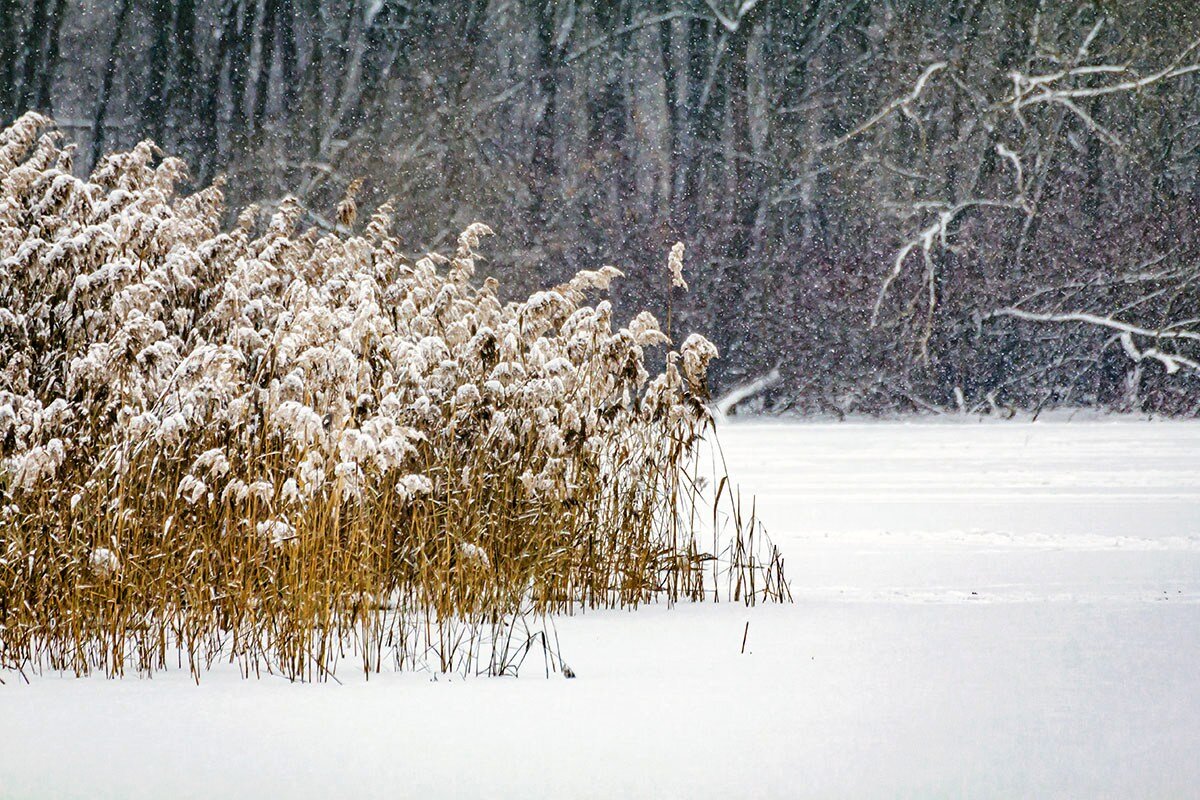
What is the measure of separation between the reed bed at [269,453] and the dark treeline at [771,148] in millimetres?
7980

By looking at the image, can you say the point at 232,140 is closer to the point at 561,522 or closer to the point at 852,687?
the point at 561,522

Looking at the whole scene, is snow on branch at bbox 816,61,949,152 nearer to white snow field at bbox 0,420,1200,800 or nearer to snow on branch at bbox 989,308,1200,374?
snow on branch at bbox 989,308,1200,374

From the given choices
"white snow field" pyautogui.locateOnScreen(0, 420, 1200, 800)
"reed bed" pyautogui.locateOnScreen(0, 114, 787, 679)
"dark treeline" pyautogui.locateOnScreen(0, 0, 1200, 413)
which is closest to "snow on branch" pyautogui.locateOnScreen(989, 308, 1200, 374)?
"dark treeline" pyautogui.locateOnScreen(0, 0, 1200, 413)

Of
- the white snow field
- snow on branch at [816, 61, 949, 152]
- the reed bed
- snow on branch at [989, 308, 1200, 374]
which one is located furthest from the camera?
snow on branch at [816, 61, 949, 152]

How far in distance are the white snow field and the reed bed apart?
14cm

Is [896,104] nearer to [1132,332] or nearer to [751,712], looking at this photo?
[1132,332]

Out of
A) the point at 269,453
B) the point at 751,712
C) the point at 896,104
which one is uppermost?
the point at 896,104

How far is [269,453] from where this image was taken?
2473 mm

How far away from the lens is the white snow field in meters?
1.84

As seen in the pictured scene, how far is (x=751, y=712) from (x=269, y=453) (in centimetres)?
100

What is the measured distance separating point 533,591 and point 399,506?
388 mm

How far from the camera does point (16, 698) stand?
7.52 feet

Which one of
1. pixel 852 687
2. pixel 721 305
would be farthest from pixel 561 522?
pixel 721 305

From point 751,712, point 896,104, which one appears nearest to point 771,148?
point 896,104
